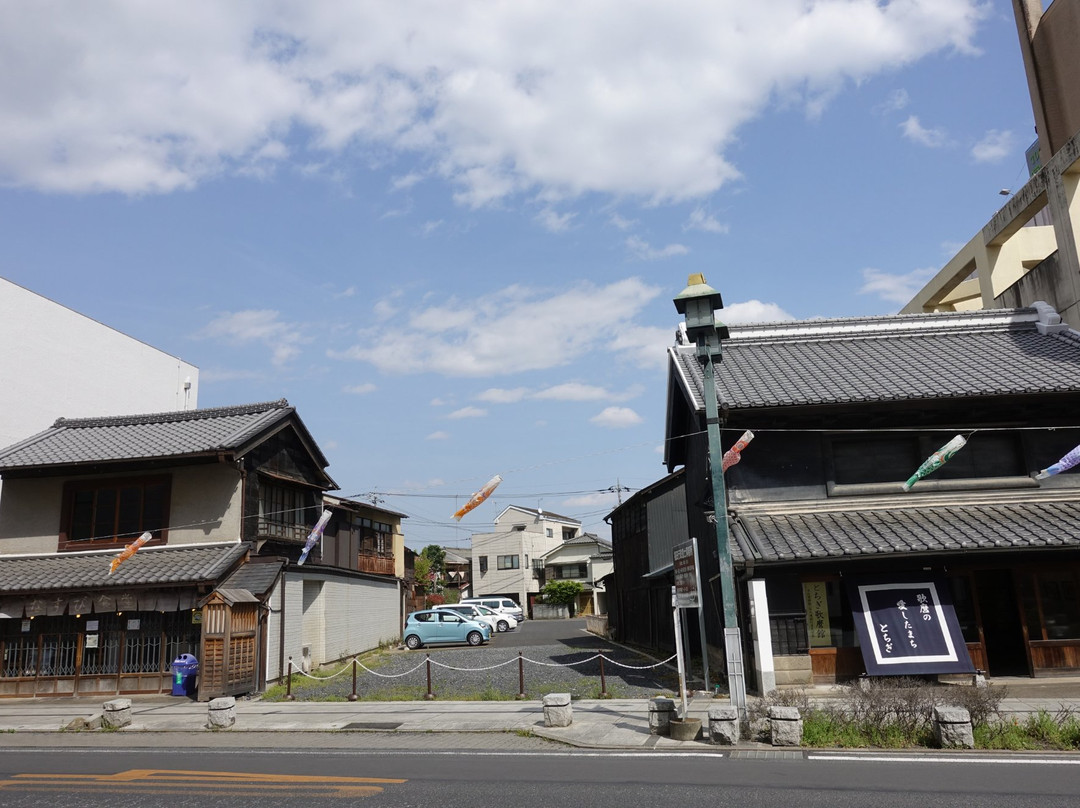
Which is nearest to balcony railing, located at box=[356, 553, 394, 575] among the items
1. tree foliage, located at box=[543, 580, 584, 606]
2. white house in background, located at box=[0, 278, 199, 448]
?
white house in background, located at box=[0, 278, 199, 448]

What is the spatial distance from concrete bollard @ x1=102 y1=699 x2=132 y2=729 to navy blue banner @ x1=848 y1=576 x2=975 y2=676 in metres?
15.0

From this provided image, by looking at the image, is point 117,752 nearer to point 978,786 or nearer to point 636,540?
point 978,786

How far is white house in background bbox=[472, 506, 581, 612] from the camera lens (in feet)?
222

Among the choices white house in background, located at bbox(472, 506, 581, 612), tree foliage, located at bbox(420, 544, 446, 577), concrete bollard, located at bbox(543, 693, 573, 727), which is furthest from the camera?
tree foliage, located at bbox(420, 544, 446, 577)

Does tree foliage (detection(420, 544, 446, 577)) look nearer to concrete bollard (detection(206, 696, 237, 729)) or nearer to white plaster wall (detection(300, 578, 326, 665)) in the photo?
white plaster wall (detection(300, 578, 326, 665))

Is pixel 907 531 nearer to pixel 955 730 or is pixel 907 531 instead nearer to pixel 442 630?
pixel 955 730

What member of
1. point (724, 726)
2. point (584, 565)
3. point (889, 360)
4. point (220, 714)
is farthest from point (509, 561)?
point (724, 726)

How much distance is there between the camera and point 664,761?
36.0 ft

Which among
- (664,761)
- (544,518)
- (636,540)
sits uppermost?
(544,518)

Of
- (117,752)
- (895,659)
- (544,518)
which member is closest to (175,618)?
(117,752)

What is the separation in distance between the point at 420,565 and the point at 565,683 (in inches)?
1899

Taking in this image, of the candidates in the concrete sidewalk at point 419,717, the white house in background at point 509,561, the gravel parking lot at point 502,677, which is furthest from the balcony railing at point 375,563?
the white house in background at point 509,561

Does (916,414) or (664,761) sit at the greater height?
(916,414)

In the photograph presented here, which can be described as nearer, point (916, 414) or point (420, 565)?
point (916, 414)
